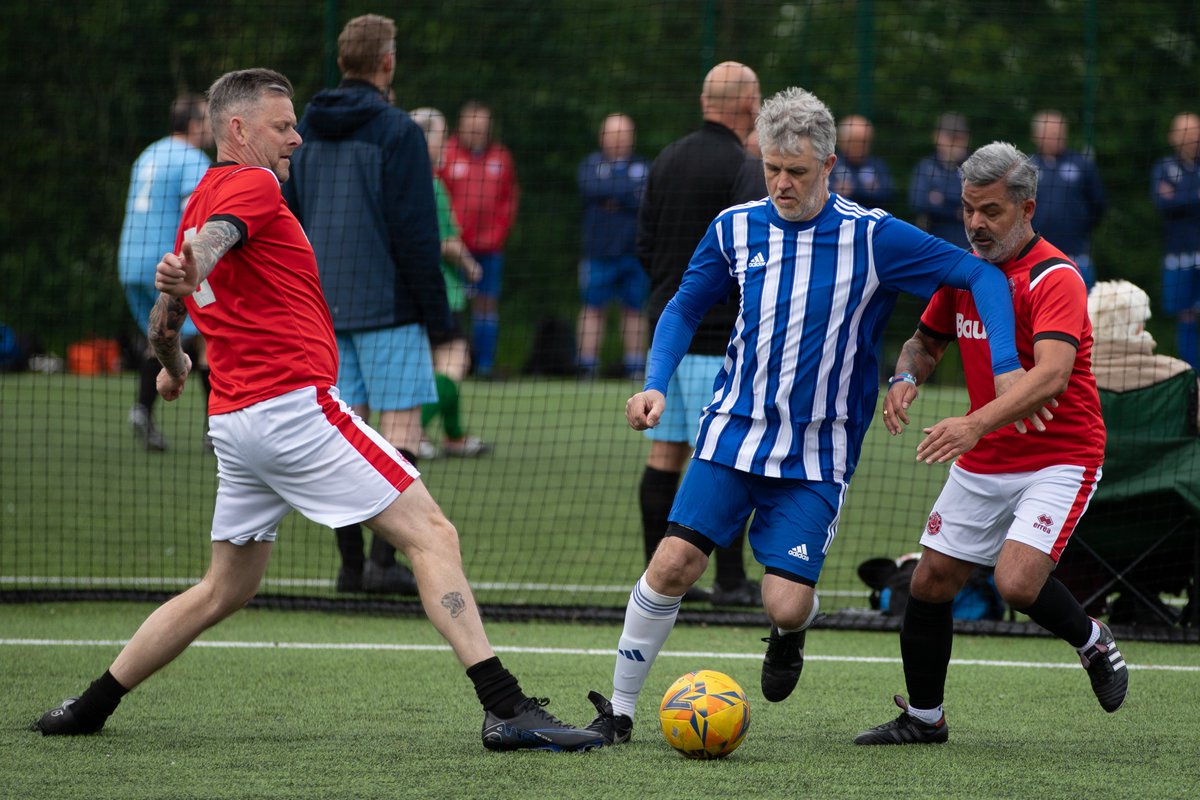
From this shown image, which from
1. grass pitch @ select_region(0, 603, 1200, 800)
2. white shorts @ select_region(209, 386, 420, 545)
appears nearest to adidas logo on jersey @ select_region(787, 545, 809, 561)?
grass pitch @ select_region(0, 603, 1200, 800)

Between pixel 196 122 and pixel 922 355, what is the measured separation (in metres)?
6.53

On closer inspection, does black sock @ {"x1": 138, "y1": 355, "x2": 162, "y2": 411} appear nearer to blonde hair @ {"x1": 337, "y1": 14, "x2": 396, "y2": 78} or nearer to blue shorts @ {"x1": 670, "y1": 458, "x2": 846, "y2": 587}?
blonde hair @ {"x1": 337, "y1": 14, "x2": 396, "y2": 78}

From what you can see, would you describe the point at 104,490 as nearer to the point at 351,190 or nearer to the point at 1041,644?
the point at 351,190

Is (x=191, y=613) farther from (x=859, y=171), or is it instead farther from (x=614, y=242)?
(x=614, y=242)

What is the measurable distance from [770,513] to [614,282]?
31.7ft

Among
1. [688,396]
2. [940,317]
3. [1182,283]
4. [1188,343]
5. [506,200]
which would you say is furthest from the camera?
[506,200]

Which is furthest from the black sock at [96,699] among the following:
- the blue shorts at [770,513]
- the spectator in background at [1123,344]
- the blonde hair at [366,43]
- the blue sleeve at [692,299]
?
the spectator in background at [1123,344]

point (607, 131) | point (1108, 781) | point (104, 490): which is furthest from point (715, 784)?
point (607, 131)

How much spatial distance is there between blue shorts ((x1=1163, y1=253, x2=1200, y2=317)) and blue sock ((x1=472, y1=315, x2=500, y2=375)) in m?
5.86

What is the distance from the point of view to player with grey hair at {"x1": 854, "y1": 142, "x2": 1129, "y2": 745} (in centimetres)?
458

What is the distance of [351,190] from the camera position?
7.10 meters

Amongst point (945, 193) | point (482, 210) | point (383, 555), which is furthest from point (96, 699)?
point (482, 210)

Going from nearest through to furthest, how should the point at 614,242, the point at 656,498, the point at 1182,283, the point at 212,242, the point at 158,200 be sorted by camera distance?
the point at 212,242 < the point at 656,498 < the point at 158,200 < the point at 1182,283 < the point at 614,242

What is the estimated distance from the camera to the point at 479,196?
45.8ft
